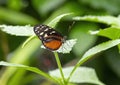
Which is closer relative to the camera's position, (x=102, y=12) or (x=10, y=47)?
(x=102, y=12)

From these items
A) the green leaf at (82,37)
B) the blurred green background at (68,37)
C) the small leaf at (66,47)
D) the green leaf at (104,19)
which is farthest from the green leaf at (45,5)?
the small leaf at (66,47)

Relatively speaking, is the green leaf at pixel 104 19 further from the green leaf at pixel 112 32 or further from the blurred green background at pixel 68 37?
the blurred green background at pixel 68 37

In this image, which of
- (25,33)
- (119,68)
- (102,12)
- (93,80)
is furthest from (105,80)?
(25,33)

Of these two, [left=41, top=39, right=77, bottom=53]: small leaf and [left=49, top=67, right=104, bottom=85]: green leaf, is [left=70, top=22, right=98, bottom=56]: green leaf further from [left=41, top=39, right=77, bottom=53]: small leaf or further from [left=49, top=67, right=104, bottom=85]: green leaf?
[left=41, top=39, right=77, bottom=53]: small leaf

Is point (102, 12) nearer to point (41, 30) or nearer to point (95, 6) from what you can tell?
point (95, 6)

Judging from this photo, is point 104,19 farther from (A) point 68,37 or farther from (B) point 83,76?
(A) point 68,37
